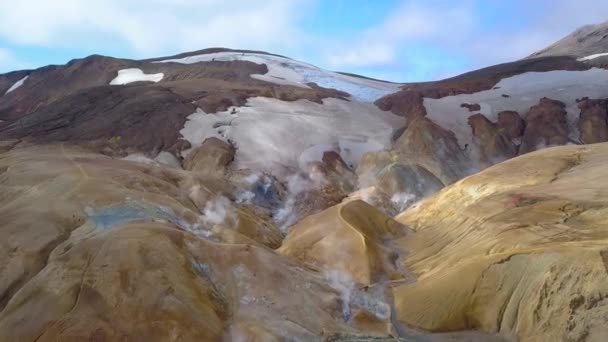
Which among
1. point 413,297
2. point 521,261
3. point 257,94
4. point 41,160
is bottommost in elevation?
point 413,297

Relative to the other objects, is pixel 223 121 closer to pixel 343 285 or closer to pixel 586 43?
pixel 343 285

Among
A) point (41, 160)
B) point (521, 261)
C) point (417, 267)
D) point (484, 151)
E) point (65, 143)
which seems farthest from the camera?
point (484, 151)

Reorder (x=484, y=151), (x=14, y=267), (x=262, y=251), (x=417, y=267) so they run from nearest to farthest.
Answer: (x=14, y=267) < (x=262, y=251) < (x=417, y=267) < (x=484, y=151)

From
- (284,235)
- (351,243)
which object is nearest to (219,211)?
(284,235)

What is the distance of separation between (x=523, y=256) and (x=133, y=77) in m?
55.4

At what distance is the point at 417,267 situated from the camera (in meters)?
19.9

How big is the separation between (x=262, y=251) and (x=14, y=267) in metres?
6.54

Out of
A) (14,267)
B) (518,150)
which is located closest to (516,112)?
(518,150)

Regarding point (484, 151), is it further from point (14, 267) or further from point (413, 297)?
point (14, 267)

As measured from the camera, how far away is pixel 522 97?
52.2 meters

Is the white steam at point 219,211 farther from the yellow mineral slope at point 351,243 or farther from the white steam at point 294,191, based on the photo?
the white steam at point 294,191

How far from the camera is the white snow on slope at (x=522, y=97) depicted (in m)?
49.2

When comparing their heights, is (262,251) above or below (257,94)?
below

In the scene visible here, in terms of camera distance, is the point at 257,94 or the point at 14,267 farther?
the point at 257,94
